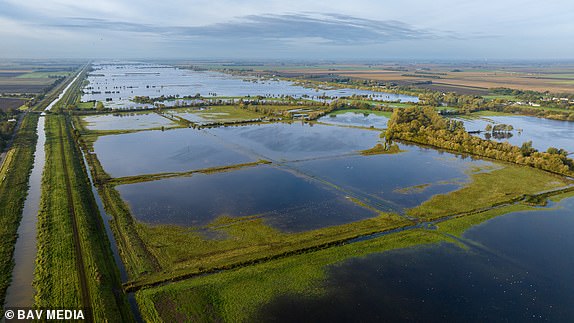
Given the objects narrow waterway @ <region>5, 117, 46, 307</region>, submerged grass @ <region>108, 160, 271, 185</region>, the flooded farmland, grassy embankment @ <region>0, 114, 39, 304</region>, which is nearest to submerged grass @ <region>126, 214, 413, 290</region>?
the flooded farmland

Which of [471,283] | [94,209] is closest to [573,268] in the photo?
[471,283]

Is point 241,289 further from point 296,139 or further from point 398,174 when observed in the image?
point 296,139

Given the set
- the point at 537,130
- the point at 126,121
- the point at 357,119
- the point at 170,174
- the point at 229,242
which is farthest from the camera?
the point at 357,119

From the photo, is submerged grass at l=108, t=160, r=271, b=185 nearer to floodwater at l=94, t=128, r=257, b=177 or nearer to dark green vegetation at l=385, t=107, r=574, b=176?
floodwater at l=94, t=128, r=257, b=177

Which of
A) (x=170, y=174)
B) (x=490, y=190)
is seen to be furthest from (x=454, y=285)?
(x=170, y=174)

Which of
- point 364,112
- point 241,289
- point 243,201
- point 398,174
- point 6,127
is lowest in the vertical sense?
point 241,289

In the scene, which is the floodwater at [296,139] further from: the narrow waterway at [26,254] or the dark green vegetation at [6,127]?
the dark green vegetation at [6,127]
